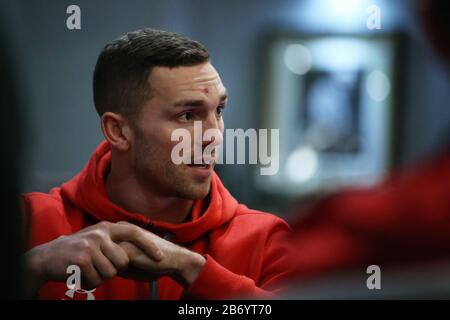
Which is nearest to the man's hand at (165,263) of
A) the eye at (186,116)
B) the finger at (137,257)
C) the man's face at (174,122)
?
the finger at (137,257)

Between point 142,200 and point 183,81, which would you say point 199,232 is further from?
point 183,81

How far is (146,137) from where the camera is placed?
1230 millimetres

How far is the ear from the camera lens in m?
1.22

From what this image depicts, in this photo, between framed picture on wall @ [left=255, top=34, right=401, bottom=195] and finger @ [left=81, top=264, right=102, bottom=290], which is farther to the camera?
framed picture on wall @ [left=255, top=34, right=401, bottom=195]

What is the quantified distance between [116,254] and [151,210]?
144 millimetres

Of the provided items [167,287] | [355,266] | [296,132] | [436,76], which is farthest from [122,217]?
[355,266]

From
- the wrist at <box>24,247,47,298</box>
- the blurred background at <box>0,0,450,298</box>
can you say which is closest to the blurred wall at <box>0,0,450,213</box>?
the blurred background at <box>0,0,450,298</box>

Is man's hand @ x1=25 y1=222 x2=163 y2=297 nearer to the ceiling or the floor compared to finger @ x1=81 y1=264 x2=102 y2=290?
nearer to the ceiling

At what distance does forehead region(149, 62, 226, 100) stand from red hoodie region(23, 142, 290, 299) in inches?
6.5

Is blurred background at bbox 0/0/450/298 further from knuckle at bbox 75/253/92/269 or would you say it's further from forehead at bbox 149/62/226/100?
Result: knuckle at bbox 75/253/92/269

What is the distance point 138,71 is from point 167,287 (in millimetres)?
395

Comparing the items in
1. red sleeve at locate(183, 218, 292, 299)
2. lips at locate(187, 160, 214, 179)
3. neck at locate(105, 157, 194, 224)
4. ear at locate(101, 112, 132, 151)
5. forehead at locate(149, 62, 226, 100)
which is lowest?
red sleeve at locate(183, 218, 292, 299)

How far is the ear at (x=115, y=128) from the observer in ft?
4.01

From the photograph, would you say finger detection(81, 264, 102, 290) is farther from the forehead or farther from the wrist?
the forehead
